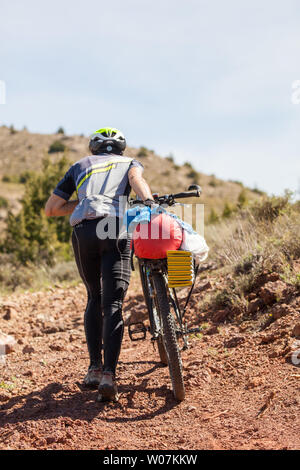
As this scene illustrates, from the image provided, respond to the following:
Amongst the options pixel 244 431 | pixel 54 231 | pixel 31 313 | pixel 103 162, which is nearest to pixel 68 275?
pixel 31 313

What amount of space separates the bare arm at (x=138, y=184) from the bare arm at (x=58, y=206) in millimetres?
536

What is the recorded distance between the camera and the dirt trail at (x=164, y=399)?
8.31ft

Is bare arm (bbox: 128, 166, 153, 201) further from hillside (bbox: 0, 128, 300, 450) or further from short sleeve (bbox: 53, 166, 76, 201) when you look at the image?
hillside (bbox: 0, 128, 300, 450)

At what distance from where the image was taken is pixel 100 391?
302 centimetres

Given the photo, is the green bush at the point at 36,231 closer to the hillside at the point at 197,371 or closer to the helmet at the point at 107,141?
the hillside at the point at 197,371

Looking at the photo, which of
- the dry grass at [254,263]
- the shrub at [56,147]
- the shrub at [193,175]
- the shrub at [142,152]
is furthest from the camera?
the shrub at [142,152]

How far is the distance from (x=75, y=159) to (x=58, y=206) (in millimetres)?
37158

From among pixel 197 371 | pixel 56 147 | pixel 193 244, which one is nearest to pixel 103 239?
pixel 193 244

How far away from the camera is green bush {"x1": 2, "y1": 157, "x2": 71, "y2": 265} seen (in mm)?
14289

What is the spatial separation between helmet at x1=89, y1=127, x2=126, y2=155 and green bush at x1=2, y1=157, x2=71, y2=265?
992 centimetres

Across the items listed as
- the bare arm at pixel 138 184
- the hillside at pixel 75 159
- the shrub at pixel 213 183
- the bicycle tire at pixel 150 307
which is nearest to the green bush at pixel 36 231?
the bicycle tire at pixel 150 307

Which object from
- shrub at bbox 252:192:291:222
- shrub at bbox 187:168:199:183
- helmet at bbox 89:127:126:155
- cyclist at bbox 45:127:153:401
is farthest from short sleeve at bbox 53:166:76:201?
shrub at bbox 187:168:199:183

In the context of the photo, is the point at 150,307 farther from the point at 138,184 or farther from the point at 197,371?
the point at 138,184

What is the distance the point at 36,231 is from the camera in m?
15.1
